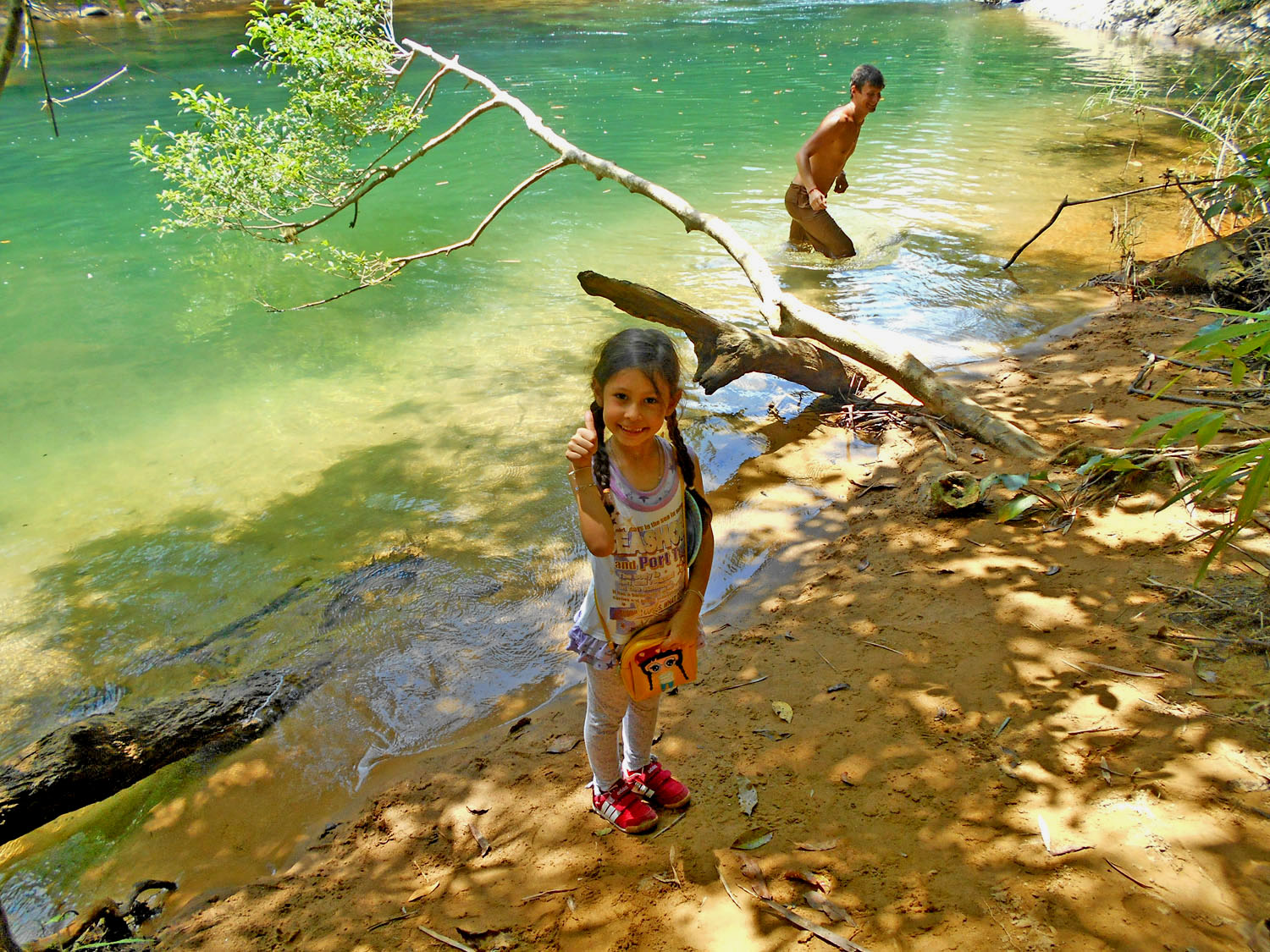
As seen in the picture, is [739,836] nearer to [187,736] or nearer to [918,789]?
[918,789]

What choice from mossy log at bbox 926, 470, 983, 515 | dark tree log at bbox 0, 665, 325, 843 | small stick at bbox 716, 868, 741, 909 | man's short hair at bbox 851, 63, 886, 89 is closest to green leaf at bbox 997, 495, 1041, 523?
mossy log at bbox 926, 470, 983, 515

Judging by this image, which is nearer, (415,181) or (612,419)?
(612,419)

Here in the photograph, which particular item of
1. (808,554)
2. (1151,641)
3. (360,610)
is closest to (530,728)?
(360,610)

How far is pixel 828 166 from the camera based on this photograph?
9.38 m

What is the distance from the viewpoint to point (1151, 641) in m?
3.08

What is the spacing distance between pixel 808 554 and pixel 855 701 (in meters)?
1.65

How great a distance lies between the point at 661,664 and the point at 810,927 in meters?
0.84

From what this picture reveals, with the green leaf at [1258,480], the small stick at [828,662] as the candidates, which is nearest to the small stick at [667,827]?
the small stick at [828,662]

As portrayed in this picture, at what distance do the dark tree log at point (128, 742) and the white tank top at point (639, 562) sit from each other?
231 cm

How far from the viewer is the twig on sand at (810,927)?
2.19 m

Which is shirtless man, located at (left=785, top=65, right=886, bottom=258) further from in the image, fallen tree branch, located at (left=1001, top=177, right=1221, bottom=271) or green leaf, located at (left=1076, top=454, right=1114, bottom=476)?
green leaf, located at (left=1076, top=454, right=1114, bottom=476)

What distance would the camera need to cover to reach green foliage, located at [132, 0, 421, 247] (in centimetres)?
721

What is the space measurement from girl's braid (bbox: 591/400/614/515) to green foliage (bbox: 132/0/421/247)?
586cm

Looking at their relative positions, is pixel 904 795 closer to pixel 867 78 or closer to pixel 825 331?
pixel 825 331
